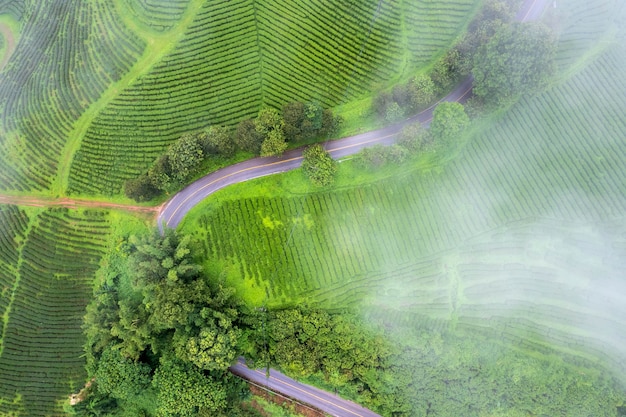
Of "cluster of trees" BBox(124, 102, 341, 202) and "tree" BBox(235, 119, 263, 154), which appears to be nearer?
"cluster of trees" BBox(124, 102, 341, 202)

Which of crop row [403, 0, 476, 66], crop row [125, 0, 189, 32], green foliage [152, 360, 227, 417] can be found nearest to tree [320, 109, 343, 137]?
crop row [403, 0, 476, 66]

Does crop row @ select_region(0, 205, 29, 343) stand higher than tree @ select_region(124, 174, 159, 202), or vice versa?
tree @ select_region(124, 174, 159, 202)

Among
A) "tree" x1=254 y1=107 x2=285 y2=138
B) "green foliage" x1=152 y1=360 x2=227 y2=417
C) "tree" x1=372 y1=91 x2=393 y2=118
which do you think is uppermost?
"tree" x1=372 y1=91 x2=393 y2=118

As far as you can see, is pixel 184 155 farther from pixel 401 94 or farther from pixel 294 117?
pixel 401 94

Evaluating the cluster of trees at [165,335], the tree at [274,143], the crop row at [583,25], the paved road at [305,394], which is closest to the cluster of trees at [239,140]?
the tree at [274,143]

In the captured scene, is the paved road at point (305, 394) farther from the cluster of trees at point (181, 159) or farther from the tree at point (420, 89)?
the tree at point (420, 89)

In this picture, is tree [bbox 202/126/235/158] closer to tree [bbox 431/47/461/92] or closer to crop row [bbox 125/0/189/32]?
crop row [bbox 125/0/189/32]
